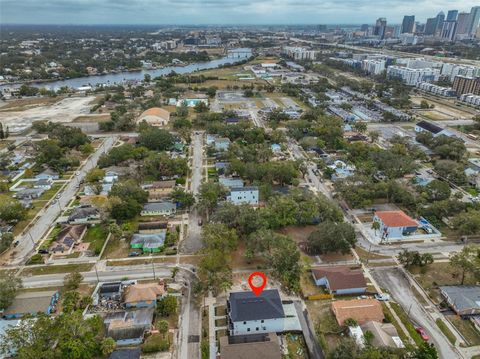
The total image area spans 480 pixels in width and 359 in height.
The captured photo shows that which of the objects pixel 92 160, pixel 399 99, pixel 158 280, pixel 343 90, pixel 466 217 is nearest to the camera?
pixel 158 280

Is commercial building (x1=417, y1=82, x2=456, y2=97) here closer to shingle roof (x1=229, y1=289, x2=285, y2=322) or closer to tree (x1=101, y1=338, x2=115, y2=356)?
shingle roof (x1=229, y1=289, x2=285, y2=322)

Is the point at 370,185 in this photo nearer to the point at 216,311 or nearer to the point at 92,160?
the point at 216,311

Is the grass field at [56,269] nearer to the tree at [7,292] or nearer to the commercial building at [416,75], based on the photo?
the tree at [7,292]

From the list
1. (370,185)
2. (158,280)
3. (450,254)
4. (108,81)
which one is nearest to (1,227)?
(158,280)

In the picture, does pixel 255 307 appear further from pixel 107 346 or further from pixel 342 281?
pixel 107 346

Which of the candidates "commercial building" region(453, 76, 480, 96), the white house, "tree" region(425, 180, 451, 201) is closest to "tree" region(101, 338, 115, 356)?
the white house

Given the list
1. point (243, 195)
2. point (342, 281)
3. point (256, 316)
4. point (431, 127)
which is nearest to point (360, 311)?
point (342, 281)
